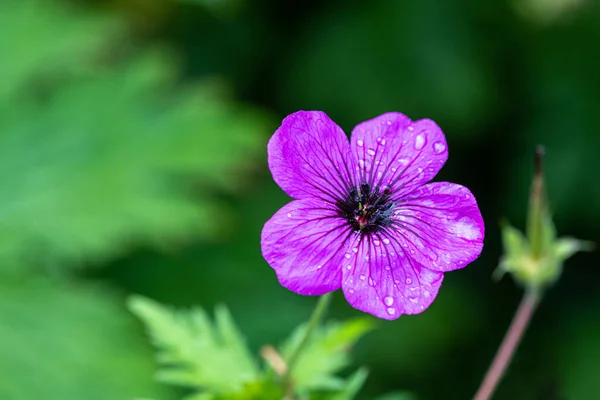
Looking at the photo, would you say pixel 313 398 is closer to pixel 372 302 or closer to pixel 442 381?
pixel 372 302

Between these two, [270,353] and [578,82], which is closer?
[270,353]

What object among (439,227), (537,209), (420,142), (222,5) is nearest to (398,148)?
(420,142)

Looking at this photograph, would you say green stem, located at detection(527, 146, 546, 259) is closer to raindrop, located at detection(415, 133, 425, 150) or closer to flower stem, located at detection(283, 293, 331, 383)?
raindrop, located at detection(415, 133, 425, 150)

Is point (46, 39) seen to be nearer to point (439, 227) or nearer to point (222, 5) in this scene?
point (222, 5)

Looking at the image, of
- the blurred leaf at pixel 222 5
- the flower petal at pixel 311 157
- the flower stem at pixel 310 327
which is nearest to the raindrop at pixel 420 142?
the flower petal at pixel 311 157

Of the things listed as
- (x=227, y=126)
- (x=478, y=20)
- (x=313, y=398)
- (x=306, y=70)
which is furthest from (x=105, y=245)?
(x=478, y=20)

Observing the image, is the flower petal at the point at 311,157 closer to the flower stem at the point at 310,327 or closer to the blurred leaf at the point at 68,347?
the flower stem at the point at 310,327
